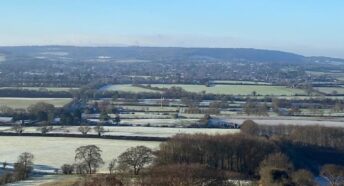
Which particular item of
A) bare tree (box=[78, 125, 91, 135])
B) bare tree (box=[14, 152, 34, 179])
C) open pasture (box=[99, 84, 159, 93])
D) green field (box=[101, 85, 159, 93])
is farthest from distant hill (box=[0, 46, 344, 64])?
bare tree (box=[14, 152, 34, 179])

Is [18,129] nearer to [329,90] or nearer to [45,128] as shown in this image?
[45,128]

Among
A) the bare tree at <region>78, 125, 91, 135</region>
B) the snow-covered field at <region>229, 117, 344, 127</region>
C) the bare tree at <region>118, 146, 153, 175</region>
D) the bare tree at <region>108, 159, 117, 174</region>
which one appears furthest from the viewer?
the snow-covered field at <region>229, 117, 344, 127</region>

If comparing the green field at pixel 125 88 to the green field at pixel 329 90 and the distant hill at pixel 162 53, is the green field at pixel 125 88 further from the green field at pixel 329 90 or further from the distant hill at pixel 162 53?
the distant hill at pixel 162 53

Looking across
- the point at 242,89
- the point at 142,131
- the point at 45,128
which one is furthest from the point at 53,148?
the point at 242,89

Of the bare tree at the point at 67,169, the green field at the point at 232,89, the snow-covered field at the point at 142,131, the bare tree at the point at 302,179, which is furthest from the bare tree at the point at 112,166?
the green field at the point at 232,89

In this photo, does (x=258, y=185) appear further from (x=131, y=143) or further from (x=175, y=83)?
(x=175, y=83)

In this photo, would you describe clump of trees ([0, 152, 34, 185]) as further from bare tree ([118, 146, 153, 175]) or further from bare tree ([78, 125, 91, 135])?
bare tree ([78, 125, 91, 135])
